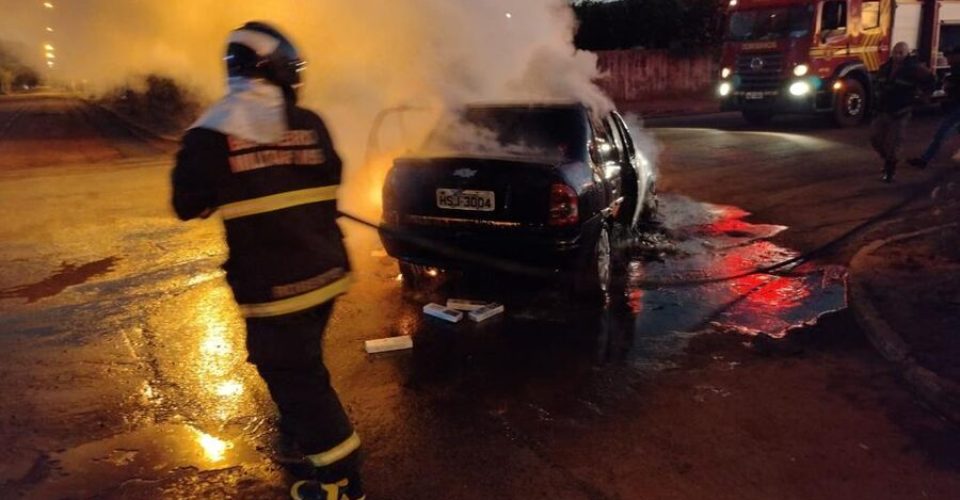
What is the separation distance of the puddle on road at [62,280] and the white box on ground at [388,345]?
10.2ft

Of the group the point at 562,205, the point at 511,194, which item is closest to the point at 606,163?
the point at 562,205

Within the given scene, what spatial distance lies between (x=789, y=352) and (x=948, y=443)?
1.23 metres

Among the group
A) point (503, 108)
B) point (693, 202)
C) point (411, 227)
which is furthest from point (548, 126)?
point (693, 202)

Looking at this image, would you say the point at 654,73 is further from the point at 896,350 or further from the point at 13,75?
the point at 13,75

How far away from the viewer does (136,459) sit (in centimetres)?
340

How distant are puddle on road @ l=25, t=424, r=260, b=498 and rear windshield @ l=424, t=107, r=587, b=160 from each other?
8.99ft

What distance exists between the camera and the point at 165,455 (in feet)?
11.3

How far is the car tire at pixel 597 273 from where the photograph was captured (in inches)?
214

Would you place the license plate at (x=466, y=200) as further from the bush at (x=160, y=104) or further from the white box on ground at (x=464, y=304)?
the bush at (x=160, y=104)

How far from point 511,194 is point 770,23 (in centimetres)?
1406

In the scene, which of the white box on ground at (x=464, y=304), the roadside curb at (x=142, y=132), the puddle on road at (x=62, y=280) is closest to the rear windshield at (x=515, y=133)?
the white box on ground at (x=464, y=304)

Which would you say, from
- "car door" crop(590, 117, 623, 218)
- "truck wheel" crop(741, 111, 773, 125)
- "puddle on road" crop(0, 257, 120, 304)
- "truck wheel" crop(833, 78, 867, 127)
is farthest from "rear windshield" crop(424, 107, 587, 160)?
"truck wheel" crop(741, 111, 773, 125)

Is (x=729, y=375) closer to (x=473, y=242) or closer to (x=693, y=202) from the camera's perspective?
(x=473, y=242)

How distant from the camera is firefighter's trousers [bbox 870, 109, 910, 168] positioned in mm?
10125
